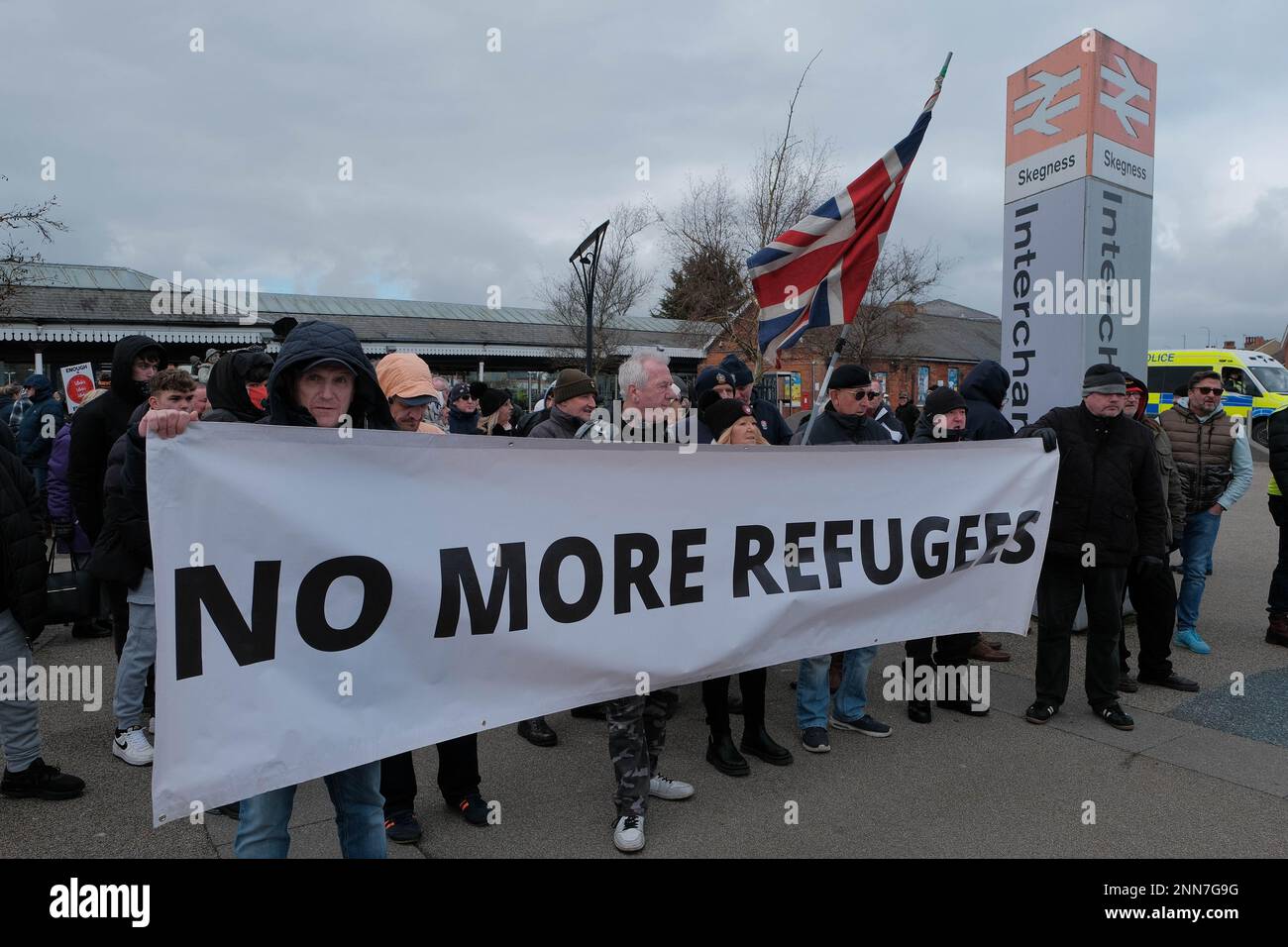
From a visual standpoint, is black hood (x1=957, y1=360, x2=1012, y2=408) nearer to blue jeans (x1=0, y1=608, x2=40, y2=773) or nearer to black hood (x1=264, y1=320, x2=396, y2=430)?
black hood (x1=264, y1=320, x2=396, y2=430)

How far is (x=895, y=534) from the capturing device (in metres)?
3.97

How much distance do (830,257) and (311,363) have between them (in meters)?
3.56

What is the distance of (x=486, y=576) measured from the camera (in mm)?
2881

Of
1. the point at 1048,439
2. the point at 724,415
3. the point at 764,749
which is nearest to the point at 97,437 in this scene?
the point at 724,415

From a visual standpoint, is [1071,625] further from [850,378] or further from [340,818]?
[340,818]

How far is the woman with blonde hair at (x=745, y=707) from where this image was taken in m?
4.03

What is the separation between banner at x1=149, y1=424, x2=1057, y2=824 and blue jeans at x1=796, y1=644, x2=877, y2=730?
48cm

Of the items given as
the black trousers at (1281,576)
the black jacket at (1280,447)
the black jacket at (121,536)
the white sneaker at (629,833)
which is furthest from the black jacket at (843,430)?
the black trousers at (1281,576)

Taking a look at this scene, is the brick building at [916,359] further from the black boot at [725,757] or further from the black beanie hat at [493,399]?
the black boot at [725,757]

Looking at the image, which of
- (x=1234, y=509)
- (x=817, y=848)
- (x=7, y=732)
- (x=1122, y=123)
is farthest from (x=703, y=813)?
(x=1234, y=509)

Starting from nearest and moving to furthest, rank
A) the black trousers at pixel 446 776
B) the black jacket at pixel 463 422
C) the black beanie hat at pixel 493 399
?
the black trousers at pixel 446 776
the black jacket at pixel 463 422
the black beanie hat at pixel 493 399

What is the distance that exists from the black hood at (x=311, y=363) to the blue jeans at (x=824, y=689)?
98.6 inches
